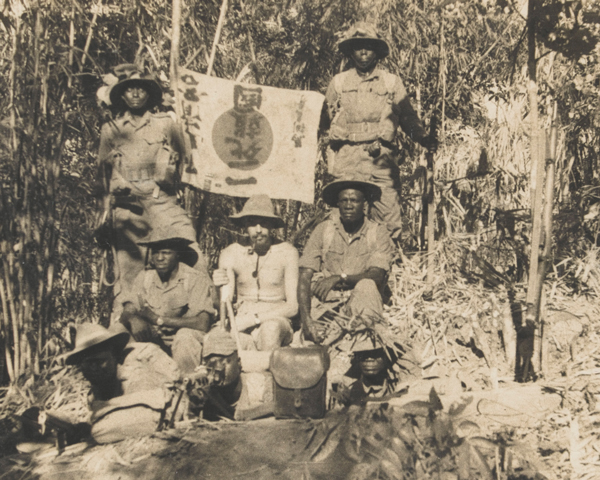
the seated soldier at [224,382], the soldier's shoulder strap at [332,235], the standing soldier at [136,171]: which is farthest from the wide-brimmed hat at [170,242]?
the soldier's shoulder strap at [332,235]

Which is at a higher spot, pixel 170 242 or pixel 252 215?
pixel 252 215

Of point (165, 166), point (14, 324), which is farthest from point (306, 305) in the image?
point (14, 324)

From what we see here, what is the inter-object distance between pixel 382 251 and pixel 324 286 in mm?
593

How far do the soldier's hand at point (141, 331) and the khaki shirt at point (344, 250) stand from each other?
1378mm

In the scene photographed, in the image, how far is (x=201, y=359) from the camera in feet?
15.6

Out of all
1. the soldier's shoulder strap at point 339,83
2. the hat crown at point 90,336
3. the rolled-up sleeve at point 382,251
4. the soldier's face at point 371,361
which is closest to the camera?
the hat crown at point 90,336

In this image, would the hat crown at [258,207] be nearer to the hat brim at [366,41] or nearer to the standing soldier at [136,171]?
the standing soldier at [136,171]

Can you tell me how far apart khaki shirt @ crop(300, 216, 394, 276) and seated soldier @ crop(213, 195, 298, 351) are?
0.57 ft

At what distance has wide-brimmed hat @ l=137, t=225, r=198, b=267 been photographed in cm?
541

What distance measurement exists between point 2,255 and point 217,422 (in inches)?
92.8

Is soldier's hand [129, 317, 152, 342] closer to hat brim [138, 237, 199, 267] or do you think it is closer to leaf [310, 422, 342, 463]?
hat brim [138, 237, 199, 267]

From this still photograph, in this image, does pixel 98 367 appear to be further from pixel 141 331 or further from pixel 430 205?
pixel 430 205

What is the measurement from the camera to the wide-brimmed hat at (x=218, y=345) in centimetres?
455

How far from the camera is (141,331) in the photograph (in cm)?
507
